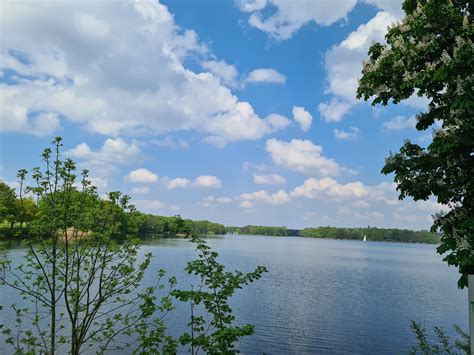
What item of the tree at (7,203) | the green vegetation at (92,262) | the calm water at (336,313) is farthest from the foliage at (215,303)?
the calm water at (336,313)

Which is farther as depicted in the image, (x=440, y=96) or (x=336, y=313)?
(x=336, y=313)

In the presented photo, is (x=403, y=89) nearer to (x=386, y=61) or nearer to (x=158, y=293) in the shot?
(x=386, y=61)

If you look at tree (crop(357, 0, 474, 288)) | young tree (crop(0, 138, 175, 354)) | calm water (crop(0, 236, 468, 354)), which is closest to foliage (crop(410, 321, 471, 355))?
tree (crop(357, 0, 474, 288))

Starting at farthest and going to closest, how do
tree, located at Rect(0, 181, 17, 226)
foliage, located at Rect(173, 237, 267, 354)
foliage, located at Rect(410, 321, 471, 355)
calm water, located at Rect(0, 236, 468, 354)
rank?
calm water, located at Rect(0, 236, 468, 354) < foliage, located at Rect(410, 321, 471, 355) < tree, located at Rect(0, 181, 17, 226) < foliage, located at Rect(173, 237, 267, 354)

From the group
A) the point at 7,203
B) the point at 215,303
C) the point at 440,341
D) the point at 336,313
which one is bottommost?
the point at 336,313

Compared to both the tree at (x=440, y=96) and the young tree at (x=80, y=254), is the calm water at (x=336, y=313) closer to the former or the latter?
the young tree at (x=80, y=254)

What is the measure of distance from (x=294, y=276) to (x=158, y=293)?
2412 cm

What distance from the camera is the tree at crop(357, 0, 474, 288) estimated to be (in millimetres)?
6293

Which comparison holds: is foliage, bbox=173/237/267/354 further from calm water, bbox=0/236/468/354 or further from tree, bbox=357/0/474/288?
calm water, bbox=0/236/468/354

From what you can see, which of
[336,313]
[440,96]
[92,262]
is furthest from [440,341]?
[336,313]

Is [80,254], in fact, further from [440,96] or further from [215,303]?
[440,96]

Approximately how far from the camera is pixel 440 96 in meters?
7.92

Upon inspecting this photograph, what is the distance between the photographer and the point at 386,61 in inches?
302

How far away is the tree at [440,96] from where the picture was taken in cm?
629
